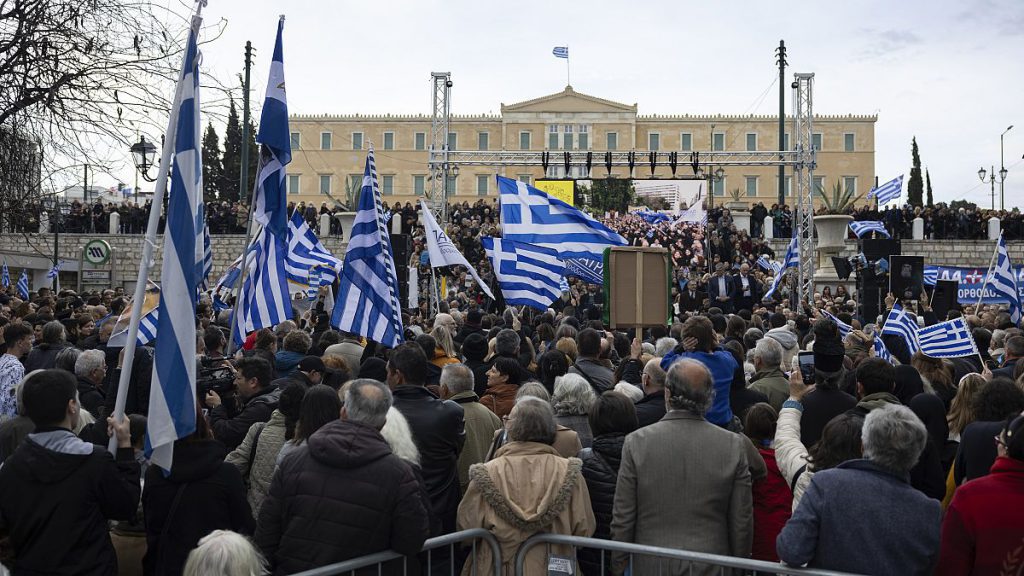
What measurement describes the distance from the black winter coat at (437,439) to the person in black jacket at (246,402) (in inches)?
35.1

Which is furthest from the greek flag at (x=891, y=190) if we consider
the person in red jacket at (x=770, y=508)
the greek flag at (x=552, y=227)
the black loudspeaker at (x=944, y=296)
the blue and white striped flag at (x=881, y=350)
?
the person in red jacket at (x=770, y=508)

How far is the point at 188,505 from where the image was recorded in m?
4.28

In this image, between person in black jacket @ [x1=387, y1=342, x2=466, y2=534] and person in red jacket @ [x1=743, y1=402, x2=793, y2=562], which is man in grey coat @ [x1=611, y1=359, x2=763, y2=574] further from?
person in black jacket @ [x1=387, y1=342, x2=466, y2=534]

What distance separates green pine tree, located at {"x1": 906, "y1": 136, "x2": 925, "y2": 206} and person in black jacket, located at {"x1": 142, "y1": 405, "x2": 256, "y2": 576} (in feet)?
239

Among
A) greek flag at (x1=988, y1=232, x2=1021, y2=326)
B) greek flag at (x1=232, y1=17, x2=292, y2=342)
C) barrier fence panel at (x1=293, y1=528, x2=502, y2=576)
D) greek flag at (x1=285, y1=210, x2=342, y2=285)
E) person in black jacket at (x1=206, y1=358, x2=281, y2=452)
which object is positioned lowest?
barrier fence panel at (x1=293, y1=528, x2=502, y2=576)

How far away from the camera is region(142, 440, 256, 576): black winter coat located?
14.0ft

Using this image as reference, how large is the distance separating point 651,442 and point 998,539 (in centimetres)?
144

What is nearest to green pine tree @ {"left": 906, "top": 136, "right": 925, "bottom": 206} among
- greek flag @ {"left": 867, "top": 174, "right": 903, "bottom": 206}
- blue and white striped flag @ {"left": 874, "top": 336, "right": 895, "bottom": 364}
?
greek flag @ {"left": 867, "top": 174, "right": 903, "bottom": 206}

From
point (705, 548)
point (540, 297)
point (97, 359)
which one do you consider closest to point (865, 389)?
point (705, 548)

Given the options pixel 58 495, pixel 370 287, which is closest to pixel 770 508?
pixel 58 495

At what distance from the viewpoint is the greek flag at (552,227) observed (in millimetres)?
13336

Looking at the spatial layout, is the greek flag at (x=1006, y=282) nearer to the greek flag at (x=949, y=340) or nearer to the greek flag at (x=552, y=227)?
the greek flag at (x=552, y=227)

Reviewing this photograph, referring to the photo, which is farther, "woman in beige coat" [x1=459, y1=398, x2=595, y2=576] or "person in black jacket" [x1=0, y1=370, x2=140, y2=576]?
"woman in beige coat" [x1=459, y1=398, x2=595, y2=576]

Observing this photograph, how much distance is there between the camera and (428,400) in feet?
17.9
